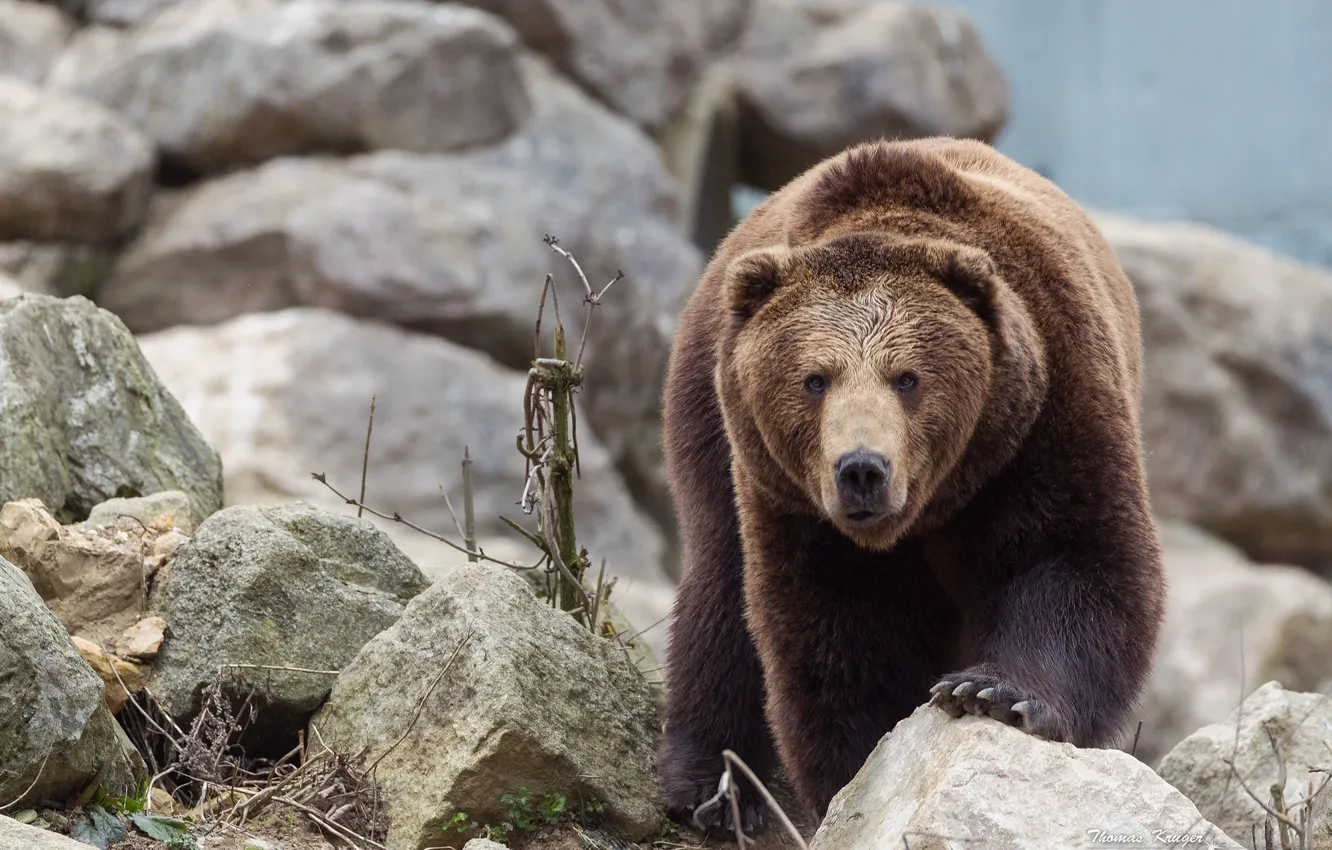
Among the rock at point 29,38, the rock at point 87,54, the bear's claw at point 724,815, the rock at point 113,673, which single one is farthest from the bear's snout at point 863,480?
the rock at point 29,38

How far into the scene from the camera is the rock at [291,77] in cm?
1119

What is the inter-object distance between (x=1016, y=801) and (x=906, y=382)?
101 centimetres

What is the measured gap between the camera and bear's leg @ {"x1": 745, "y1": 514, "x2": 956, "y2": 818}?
409cm

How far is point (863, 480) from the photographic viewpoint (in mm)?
3463

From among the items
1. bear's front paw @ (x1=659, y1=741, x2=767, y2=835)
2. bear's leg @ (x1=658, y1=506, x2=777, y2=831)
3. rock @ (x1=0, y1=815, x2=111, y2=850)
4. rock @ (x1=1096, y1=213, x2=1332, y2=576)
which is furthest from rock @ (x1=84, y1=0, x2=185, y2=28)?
rock @ (x1=0, y1=815, x2=111, y2=850)

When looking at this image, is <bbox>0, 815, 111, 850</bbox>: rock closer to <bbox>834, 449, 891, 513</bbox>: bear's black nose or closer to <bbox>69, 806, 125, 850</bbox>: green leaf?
<bbox>69, 806, 125, 850</bbox>: green leaf

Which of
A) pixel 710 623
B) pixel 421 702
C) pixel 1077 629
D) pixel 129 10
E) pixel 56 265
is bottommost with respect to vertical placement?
pixel 56 265

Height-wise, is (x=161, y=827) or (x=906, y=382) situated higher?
(x=906, y=382)

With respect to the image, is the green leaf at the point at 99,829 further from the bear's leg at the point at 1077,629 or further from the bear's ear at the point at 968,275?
the bear's ear at the point at 968,275

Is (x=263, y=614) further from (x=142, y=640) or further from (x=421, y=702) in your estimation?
(x=421, y=702)

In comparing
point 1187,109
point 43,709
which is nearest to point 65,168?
point 43,709

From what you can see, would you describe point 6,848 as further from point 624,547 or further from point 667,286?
point 667,286

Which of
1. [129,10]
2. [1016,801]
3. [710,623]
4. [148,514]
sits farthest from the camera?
[129,10]

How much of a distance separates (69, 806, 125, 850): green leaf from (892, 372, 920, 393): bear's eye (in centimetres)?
198
